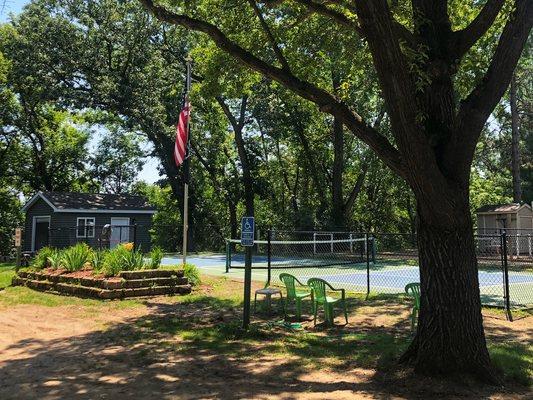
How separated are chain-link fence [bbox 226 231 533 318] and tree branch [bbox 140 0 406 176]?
4.58 m

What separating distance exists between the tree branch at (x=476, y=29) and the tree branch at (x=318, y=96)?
1.45 meters

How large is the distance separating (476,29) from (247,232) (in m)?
4.27

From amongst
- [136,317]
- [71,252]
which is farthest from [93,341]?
[71,252]

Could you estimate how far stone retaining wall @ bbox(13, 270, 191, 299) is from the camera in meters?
11.7

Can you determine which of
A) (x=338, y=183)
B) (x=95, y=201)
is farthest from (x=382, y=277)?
(x=95, y=201)

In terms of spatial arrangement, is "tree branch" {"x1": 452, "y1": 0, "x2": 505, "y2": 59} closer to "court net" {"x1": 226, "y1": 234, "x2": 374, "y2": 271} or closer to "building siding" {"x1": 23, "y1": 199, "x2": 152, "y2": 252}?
"court net" {"x1": 226, "y1": 234, "x2": 374, "y2": 271}

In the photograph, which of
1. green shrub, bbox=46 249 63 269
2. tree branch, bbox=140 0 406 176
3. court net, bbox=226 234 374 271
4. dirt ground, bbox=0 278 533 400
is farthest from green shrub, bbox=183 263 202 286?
tree branch, bbox=140 0 406 176

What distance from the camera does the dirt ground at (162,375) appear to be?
211 inches

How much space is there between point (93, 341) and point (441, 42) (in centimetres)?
637

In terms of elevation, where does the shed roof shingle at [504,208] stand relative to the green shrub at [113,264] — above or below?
above

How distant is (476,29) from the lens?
6.46m

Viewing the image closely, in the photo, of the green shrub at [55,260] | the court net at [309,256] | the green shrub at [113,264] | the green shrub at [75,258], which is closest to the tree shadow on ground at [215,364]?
the green shrub at [113,264]

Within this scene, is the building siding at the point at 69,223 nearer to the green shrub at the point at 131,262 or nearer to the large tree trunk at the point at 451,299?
the green shrub at the point at 131,262

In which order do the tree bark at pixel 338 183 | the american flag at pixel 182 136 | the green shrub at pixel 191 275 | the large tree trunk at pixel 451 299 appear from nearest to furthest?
the large tree trunk at pixel 451 299
the green shrub at pixel 191 275
the american flag at pixel 182 136
the tree bark at pixel 338 183
